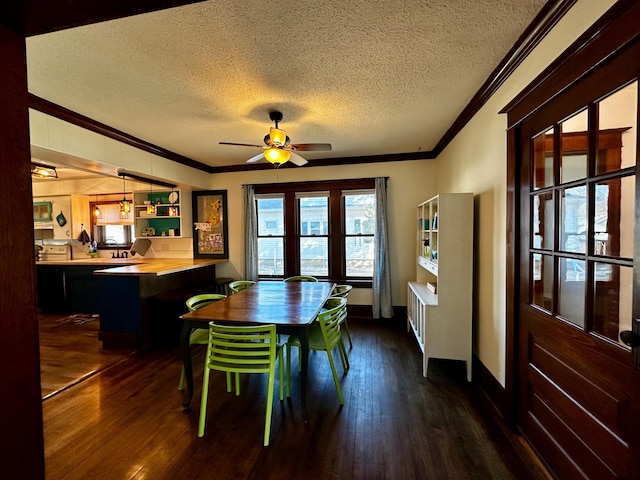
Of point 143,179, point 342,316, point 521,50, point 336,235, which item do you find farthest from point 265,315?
point 143,179

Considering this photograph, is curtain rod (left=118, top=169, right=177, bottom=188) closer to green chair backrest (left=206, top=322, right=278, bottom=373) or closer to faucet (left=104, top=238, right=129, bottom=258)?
faucet (left=104, top=238, right=129, bottom=258)

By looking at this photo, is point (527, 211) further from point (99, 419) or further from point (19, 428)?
point (99, 419)

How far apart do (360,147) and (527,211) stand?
2635 mm

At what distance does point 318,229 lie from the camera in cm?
497

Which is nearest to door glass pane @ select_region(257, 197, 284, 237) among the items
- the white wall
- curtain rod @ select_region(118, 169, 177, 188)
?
curtain rod @ select_region(118, 169, 177, 188)

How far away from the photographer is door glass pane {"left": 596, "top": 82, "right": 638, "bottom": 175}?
3.94 feet

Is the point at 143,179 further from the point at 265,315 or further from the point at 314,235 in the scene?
the point at 265,315

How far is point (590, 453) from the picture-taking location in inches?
55.5

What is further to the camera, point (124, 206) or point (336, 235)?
point (336, 235)

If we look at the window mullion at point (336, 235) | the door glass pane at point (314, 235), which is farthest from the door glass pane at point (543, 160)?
the door glass pane at point (314, 235)

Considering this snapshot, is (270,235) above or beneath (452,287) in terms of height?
above

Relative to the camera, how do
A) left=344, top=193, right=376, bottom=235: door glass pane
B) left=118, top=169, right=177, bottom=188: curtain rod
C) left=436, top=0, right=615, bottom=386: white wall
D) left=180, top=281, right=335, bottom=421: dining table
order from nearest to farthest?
left=436, top=0, right=615, bottom=386: white wall → left=180, top=281, right=335, bottom=421: dining table → left=118, top=169, right=177, bottom=188: curtain rod → left=344, top=193, right=376, bottom=235: door glass pane

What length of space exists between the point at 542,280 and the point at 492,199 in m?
0.88

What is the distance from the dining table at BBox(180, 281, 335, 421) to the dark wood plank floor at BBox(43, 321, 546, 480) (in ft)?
0.83
